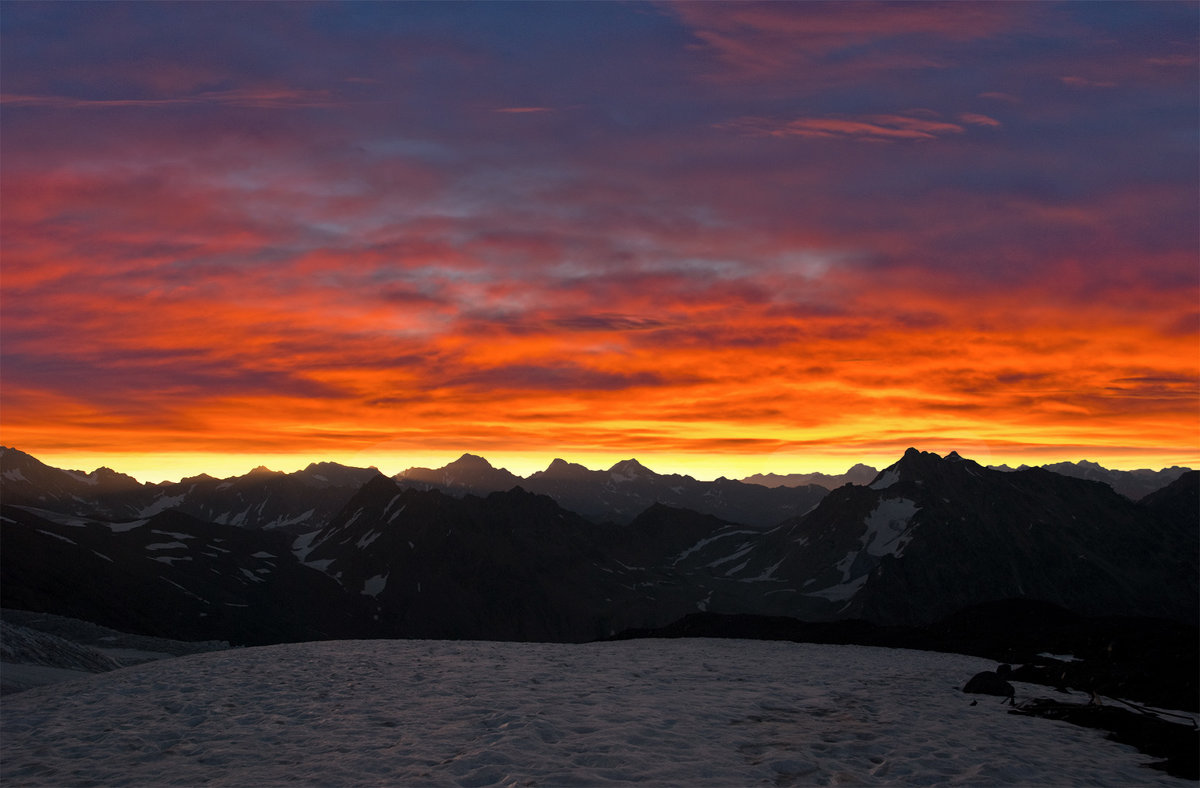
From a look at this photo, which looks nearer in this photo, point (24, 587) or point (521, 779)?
point (521, 779)

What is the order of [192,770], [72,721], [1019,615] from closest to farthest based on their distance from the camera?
1. [192,770]
2. [72,721]
3. [1019,615]

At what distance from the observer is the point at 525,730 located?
14.0 meters

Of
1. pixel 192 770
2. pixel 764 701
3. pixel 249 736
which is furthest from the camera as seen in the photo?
pixel 764 701

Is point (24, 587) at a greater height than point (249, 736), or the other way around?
point (249, 736)

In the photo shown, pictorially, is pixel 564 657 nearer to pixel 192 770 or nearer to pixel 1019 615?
pixel 192 770

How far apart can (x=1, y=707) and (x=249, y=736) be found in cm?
823

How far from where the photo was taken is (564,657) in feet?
84.9

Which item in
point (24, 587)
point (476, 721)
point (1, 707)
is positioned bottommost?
point (24, 587)

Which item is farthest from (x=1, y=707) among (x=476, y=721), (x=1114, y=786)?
(x=1114, y=786)

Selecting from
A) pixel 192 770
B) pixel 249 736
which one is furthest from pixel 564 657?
pixel 192 770

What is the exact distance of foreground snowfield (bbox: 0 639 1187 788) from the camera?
12.3 m

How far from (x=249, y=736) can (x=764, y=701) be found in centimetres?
1079

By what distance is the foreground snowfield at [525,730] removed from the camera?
12297 mm

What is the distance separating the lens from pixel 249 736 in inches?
574
